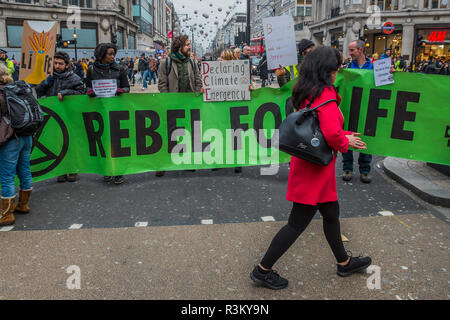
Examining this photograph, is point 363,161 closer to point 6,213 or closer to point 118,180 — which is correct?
point 118,180

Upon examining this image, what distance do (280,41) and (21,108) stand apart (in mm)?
3784

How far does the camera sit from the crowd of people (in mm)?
2883

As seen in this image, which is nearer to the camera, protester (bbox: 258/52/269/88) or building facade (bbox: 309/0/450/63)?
protester (bbox: 258/52/269/88)

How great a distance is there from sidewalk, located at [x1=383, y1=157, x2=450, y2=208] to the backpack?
5057 mm

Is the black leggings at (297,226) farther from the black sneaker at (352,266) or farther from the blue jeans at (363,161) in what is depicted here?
the blue jeans at (363,161)

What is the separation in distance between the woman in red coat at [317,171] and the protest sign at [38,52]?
14.7 feet

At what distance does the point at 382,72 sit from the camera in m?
5.79

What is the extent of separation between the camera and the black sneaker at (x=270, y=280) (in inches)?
125

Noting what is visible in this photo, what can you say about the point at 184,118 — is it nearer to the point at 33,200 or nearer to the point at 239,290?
the point at 33,200

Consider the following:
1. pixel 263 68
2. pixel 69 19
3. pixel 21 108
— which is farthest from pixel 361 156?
pixel 69 19

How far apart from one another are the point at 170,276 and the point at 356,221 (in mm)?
2375

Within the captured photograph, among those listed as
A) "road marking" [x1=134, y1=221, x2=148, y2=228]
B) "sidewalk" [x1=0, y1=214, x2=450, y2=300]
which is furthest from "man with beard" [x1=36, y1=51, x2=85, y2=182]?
"sidewalk" [x1=0, y1=214, x2=450, y2=300]

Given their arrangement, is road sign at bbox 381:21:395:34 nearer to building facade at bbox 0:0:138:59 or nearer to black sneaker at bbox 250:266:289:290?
building facade at bbox 0:0:138:59

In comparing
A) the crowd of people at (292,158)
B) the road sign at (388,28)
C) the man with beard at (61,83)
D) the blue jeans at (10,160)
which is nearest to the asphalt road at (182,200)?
the crowd of people at (292,158)
